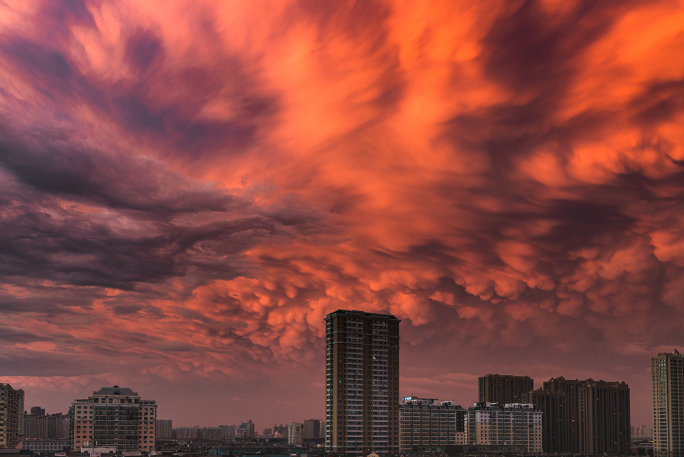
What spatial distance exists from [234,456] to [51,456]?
52.7m

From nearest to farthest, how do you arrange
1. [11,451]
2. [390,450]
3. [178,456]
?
[11,451]
[178,456]
[390,450]

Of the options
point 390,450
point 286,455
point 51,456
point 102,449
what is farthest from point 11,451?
point 390,450

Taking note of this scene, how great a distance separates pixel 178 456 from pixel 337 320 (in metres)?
60.9

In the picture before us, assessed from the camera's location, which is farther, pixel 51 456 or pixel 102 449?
pixel 102 449

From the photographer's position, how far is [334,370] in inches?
7751

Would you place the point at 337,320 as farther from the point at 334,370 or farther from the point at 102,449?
the point at 102,449

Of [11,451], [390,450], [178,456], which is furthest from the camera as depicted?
[390,450]

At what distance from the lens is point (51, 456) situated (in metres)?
174

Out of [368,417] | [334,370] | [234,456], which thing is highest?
[334,370]

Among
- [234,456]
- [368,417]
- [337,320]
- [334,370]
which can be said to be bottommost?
[234,456]

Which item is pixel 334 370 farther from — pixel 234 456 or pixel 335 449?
pixel 234 456

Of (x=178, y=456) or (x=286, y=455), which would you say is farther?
(x=286, y=455)

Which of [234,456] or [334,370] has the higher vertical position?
[334,370]

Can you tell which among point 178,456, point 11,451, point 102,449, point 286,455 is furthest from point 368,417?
point 11,451
